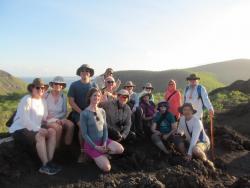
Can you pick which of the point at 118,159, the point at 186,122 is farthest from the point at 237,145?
the point at 118,159

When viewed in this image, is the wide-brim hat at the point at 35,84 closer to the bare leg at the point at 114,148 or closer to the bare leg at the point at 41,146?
the bare leg at the point at 41,146

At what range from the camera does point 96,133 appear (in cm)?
827

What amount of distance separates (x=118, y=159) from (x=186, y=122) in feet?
5.88

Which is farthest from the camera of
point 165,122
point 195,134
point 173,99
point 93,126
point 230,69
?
point 230,69

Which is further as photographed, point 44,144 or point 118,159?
point 118,159

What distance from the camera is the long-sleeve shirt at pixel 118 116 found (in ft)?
29.6

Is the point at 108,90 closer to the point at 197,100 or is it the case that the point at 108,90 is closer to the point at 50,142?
the point at 50,142

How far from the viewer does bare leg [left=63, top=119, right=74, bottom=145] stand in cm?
858

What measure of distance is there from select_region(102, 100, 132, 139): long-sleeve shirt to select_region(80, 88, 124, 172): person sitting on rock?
22.6 inches

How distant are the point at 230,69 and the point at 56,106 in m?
91.8

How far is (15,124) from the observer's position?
319 inches

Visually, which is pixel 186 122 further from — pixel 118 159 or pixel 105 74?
pixel 105 74

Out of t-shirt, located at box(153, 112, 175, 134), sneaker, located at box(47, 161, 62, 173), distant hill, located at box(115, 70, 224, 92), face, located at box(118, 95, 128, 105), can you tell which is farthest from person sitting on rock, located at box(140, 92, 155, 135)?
distant hill, located at box(115, 70, 224, 92)

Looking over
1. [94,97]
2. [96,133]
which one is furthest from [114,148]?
[94,97]
